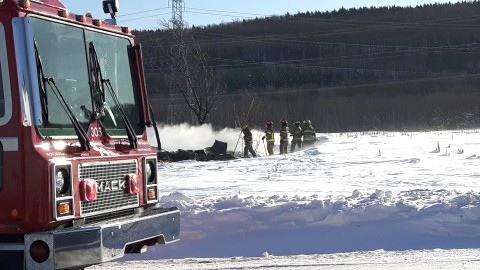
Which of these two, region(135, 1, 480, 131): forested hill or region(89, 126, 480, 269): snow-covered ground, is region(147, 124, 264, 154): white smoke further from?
region(135, 1, 480, 131): forested hill

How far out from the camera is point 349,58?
348 feet

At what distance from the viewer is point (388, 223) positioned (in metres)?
11.2

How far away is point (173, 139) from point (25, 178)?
99.5ft

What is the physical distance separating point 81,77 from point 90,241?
1.64 metres

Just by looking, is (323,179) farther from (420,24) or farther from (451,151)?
(420,24)

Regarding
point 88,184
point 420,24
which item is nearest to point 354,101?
point 420,24

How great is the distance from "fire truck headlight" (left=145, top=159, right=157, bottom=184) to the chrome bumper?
30.3 inches

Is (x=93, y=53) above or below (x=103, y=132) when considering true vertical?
above

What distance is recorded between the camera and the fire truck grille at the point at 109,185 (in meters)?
6.54

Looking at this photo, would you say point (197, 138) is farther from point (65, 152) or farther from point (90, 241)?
point (90, 241)

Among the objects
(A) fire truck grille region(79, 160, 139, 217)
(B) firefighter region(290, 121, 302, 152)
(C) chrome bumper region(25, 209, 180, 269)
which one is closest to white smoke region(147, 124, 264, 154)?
(B) firefighter region(290, 121, 302, 152)

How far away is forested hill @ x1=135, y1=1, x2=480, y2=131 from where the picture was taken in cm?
8375

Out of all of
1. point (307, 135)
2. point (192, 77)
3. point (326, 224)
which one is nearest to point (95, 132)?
point (326, 224)

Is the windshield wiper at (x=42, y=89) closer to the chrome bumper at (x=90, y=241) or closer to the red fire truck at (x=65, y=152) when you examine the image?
the red fire truck at (x=65, y=152)
